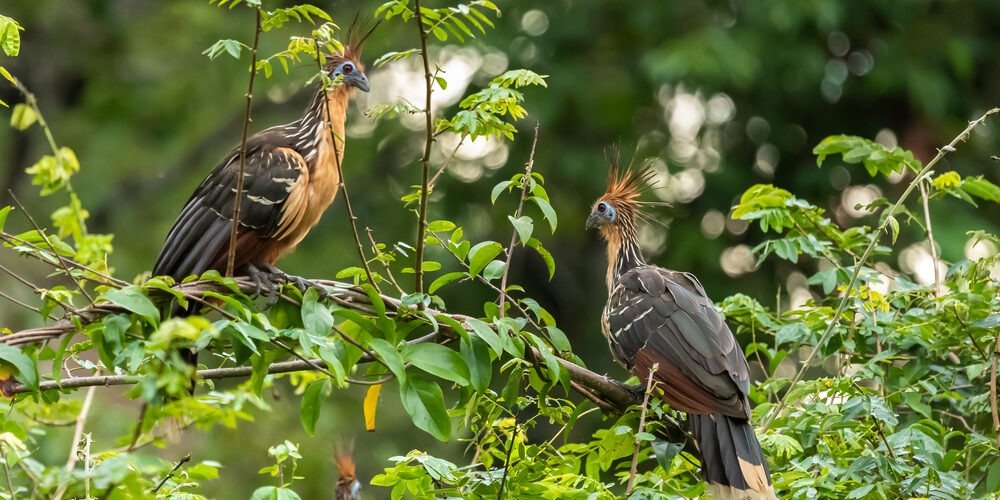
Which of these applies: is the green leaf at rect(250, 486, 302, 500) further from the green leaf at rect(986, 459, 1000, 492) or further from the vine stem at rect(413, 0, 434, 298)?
the green leaf at rect(986, 459, 1000, 492)

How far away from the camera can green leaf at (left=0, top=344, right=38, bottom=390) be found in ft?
8.13

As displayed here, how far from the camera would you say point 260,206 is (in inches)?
158

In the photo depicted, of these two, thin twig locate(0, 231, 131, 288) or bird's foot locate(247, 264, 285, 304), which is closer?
thin twig locate(0, 231, 131, 288)

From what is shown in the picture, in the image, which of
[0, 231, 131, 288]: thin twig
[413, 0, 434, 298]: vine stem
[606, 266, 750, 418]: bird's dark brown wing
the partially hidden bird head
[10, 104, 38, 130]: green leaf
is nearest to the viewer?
[10, 104, 38, 130]: green leaf

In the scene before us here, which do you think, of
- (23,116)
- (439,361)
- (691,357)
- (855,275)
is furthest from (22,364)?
(855,275)

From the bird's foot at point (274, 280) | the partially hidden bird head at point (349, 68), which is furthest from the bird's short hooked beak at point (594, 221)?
the bird's foot at point (274, 280)

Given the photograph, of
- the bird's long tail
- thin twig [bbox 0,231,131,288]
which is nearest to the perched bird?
thin twig [bbox 0,231,131,288]

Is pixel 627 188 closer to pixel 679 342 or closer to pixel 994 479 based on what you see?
pixel 679 342

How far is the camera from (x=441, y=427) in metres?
2.69

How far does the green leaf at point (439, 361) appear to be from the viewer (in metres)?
2.68

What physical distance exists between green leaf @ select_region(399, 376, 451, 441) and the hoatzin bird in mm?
575

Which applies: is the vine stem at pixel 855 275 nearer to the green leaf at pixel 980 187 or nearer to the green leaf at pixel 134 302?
the green leaf at pixel 980 187

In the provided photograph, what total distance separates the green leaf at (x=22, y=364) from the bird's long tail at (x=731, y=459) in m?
1.71

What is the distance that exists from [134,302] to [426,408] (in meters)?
0.67
